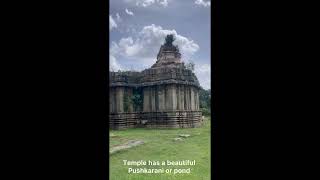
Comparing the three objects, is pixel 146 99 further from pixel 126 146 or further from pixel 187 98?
pixel 126 146

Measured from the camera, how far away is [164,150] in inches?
283

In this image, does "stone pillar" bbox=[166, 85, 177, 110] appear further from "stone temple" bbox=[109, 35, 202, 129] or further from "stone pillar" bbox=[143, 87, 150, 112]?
"stone pillar" bbox=[143, 87, 150, 112]

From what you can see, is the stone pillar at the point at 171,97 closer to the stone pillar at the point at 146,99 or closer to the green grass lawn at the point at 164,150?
the stone pillar at the point at 146,99

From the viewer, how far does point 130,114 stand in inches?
394

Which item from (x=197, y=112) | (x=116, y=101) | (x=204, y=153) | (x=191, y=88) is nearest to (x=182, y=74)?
(x=191, y=88)

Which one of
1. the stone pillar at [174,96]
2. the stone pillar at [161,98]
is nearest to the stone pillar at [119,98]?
the stone pillar at [161,98]

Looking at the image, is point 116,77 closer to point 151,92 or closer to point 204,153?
point 151,92

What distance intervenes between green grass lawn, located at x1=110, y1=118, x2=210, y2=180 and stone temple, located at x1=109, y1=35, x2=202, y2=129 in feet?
0.83

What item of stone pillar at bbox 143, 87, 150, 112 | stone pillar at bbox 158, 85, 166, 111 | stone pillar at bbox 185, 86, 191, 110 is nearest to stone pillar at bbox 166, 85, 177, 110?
stone pillar at bbox 158, 85, 166, 111

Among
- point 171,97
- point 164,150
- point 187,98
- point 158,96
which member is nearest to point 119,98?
point 158,96

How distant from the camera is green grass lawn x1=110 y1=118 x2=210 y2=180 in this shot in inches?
209

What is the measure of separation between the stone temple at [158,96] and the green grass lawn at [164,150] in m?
0.25

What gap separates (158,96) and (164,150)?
3281 millimetres

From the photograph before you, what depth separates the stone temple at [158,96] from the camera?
31.3ft
